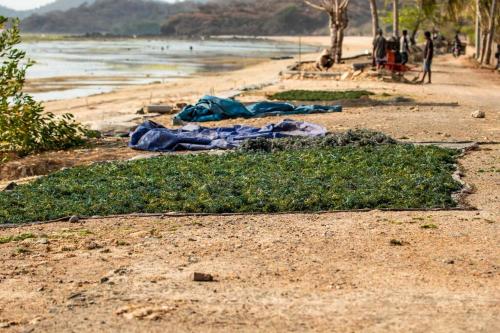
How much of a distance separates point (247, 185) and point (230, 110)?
849 centimetres

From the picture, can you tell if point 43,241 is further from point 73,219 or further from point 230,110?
point 230,110

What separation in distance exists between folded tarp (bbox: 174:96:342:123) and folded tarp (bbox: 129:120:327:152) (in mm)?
1887

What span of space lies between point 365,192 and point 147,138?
19.1ft

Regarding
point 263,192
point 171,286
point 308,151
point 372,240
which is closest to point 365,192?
point 263,192

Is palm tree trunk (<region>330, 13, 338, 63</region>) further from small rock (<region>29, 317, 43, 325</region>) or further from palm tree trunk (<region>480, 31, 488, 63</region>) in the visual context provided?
small rock (<region>29, 317, 43, 325</region>)

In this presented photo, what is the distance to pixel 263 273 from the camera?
281 inches

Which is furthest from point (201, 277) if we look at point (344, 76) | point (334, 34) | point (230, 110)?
point (334, 34)

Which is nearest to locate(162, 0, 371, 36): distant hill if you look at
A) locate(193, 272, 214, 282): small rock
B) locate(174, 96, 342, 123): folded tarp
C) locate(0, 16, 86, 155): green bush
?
locate(174, 96, 342, 123): folded tarp

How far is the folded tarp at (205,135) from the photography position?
14.6 m

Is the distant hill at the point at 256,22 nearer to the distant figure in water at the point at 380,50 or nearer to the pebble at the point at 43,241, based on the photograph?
the distant figure in water at the point at 380,50

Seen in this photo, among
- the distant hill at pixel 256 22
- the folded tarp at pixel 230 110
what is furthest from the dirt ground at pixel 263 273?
the distant hill at pixel 256 22

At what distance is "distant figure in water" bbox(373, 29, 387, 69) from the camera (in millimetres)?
30062

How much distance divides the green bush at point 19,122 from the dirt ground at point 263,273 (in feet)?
19.5

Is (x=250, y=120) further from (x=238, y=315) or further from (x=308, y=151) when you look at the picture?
(x=238, y=315)
